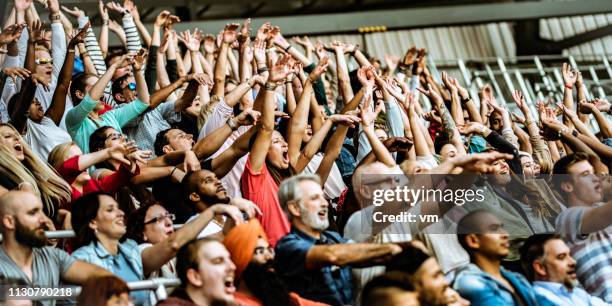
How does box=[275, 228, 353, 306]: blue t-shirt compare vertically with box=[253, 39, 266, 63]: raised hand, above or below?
below

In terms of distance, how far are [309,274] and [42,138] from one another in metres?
2.53

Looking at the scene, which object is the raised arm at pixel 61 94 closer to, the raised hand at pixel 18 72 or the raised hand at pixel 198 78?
the raised hand at pixel 18 72

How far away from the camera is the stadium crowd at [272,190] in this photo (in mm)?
5395

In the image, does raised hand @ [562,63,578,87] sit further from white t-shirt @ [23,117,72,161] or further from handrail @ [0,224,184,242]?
handrail @ [0,224,184,242]

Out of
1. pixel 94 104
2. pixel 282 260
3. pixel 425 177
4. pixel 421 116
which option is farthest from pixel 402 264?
pixel 421 116

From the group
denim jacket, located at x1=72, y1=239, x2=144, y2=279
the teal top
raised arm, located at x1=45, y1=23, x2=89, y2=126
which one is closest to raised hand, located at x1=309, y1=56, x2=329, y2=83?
the teal top

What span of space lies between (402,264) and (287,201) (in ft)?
2.39

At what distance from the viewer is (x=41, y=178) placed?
256 inches

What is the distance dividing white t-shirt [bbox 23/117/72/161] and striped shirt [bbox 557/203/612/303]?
308 centimetres

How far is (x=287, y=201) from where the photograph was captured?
229 inches

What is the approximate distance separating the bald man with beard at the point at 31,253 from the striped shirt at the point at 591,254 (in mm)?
2629

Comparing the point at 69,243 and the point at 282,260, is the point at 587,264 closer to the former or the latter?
the point at 282,260

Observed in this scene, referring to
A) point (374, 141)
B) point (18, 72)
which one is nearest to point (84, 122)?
point (18, 72)

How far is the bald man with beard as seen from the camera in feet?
17.4
